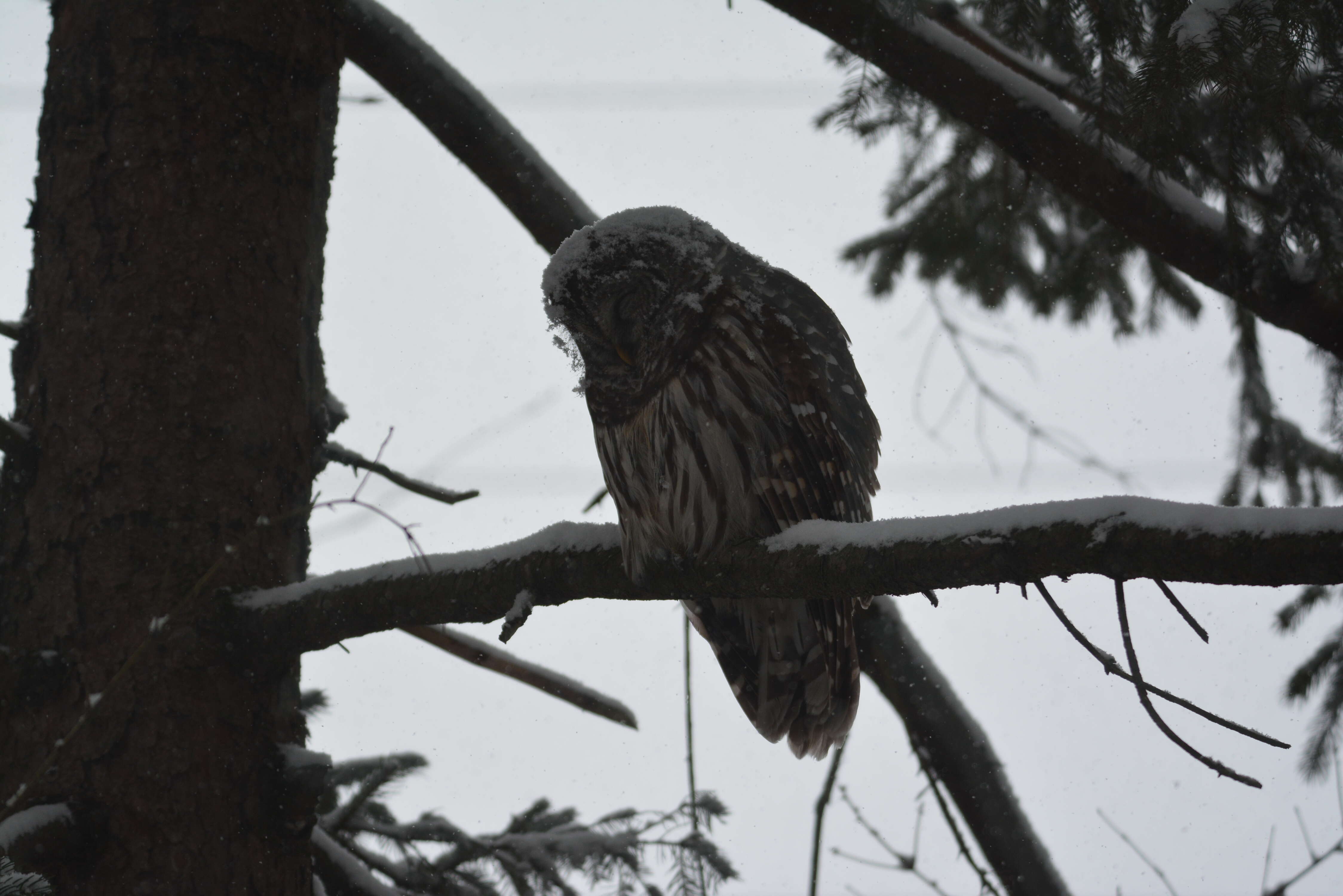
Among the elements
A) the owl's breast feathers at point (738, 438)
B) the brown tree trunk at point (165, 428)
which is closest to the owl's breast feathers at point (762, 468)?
the owl's breast feathers at point (738, 438)

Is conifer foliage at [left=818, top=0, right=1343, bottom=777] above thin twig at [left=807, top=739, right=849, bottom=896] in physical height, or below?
above

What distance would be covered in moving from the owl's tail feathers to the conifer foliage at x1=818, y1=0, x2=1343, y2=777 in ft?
4.27

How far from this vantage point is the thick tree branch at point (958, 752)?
2.81 meters

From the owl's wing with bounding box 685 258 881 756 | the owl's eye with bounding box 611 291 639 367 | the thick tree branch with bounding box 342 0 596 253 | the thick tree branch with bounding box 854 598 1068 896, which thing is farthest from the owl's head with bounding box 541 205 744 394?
the thick tree branch with bounding box 854 598 1068 896

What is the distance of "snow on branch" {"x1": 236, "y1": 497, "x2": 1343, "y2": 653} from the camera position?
1.25 meters

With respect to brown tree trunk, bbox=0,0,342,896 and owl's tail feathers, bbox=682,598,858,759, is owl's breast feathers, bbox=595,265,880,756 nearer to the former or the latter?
owl's tail feathers, bbox=682,598,858,759

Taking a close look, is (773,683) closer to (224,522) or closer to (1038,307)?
(224,522)

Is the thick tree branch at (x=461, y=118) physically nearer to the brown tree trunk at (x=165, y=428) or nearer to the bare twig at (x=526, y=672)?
the brown tree trunk at (x=165, y=428)

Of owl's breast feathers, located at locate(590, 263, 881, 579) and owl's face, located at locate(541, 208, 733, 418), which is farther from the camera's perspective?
owl's face, located at locate(541, 208, 733, 418)

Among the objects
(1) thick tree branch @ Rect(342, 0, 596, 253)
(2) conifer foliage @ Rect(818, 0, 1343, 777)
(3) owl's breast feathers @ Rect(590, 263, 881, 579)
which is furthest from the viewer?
(1) thick tree branch @ Rect(342, 0, 596, 253)

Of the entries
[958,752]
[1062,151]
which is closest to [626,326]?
[1062,151]

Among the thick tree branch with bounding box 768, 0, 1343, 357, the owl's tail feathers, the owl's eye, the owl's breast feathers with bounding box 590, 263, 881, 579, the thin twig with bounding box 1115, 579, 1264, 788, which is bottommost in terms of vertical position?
the thin twig with bounding box 1115, 579, 1264, 788

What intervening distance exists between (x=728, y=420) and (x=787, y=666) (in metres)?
0.74

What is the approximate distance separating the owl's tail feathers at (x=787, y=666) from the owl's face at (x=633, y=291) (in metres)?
0.63
